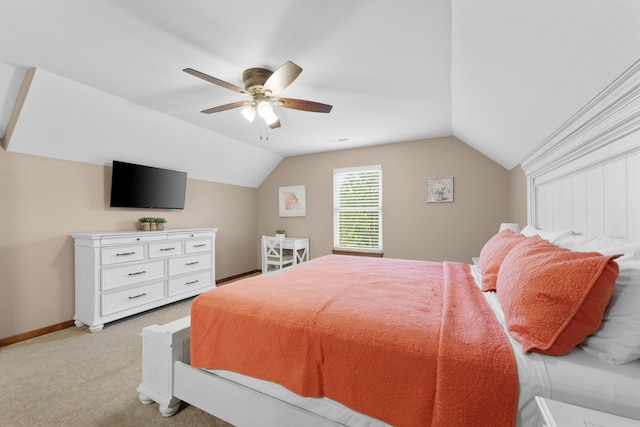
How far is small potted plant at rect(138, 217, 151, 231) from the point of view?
137 inches

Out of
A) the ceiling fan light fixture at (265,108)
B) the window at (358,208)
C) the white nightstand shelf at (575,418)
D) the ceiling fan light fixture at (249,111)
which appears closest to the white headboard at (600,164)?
the white nightstand shelf at (575,418)

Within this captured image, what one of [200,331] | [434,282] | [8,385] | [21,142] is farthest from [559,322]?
[21,142]


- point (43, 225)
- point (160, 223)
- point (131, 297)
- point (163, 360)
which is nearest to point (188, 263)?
point (160, 223)

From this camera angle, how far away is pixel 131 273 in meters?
3.07

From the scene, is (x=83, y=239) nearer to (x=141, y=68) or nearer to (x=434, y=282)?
(x=141, y=68)

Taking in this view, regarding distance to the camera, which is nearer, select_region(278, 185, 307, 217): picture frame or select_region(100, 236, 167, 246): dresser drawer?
select_region(100, 236, 167, 246): dresser drawer

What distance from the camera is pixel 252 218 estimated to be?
5.52 metres

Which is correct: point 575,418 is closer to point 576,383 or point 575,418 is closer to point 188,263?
point 576,383

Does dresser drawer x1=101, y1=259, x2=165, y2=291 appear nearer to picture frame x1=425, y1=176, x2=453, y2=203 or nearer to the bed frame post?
the bed frame post

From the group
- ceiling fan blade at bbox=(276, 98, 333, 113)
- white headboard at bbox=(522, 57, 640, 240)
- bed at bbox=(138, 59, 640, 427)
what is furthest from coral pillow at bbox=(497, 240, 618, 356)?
ceiling fan blade at bbox=(276, 98, 333, 113)

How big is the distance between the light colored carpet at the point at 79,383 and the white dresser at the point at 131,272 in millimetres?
254

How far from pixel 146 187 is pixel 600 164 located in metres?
4.42

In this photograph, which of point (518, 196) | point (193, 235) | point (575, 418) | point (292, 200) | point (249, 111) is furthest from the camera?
point (292, 200)

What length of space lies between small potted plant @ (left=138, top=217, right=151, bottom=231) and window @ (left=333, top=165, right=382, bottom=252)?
282 centimetres
